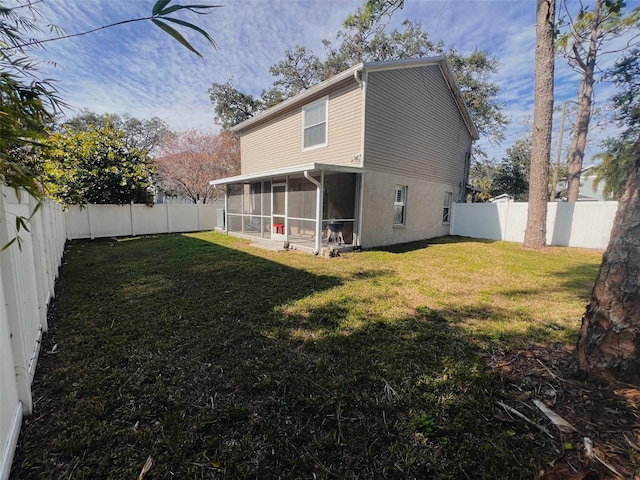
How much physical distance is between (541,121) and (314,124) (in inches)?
282

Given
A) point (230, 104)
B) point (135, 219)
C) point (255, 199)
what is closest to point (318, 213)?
point (255, 199)

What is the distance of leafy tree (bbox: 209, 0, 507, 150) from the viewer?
17375mm

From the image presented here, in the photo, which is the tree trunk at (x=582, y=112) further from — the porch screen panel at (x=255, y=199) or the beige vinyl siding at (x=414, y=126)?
the porch screen panel at (x=255, y=199)

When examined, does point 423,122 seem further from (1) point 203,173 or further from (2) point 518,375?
(1) point 203,173

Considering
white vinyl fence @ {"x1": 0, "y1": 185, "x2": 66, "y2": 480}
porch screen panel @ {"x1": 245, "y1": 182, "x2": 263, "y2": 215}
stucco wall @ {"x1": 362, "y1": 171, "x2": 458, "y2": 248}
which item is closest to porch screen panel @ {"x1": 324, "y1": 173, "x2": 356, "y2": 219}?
stucco wall @ {"x1": 362, "y1": 171, "x2": 458, "y2": 248}

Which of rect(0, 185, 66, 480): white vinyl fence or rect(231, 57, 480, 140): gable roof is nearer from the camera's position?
rect(0, 185, 66, 480): white vinyl fence

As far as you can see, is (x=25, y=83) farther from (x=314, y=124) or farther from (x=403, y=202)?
(x=403, y=202)

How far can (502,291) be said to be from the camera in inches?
190

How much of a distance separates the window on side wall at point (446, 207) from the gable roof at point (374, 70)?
3.50 meters

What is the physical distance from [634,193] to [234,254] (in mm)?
7178

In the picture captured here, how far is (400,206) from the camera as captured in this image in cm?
1003

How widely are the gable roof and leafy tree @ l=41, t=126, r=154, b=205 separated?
15.0 feet

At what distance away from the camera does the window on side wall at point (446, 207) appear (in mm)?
12610

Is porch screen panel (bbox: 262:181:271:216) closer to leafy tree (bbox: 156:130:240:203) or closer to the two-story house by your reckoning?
the two-story house
